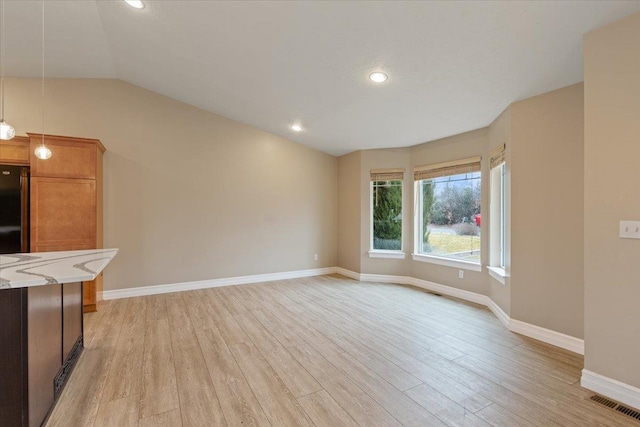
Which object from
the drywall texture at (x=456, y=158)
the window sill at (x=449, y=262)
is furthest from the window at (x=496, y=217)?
the window sill at (x=449, y=262)

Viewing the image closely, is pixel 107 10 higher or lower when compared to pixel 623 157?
higher

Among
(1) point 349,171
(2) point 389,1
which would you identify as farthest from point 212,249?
(2) point 389,1

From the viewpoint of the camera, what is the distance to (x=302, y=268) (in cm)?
596

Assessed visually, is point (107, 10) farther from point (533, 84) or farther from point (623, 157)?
point (623, 157)

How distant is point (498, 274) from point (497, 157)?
4.81ft

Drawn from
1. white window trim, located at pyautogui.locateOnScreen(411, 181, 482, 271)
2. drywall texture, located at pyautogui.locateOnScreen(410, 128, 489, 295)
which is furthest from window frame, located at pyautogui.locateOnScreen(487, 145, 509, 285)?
white window trim, located at pyautogui.locateOnScreen(411, 181, 482, 271)

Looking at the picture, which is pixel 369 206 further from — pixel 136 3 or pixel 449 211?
pixel 136 3

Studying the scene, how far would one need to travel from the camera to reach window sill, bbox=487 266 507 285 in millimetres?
3449

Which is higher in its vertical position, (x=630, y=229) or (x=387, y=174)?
(x=387, y=174)

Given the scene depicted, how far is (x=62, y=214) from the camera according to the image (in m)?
3.68

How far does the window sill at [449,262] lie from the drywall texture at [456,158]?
0.06 m

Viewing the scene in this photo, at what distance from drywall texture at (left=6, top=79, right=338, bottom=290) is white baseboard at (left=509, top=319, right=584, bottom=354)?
369cm

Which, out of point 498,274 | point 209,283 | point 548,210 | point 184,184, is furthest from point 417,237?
point 184,184

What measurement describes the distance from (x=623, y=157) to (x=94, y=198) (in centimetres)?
540
